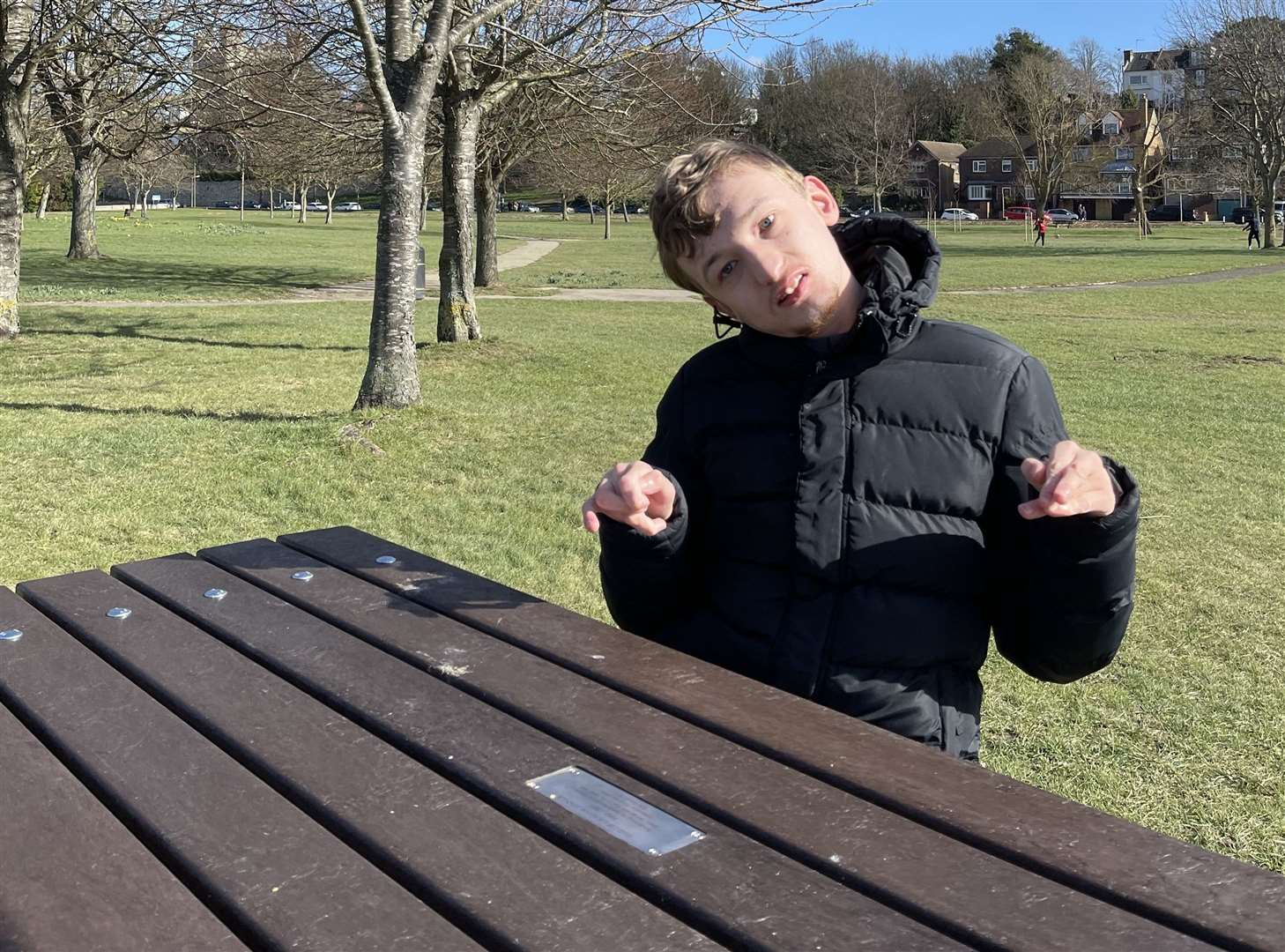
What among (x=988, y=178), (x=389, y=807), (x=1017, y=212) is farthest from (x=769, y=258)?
(x=988, y=178)

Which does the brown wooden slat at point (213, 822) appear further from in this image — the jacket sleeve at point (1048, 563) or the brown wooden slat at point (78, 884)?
the jacket sleeve at point (1048, 563)

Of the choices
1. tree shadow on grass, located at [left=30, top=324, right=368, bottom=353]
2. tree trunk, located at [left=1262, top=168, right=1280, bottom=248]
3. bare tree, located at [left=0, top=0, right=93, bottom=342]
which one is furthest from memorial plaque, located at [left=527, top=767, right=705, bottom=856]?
tree trunk, located at [left=1262, top=168, right=1280, bottom=248]

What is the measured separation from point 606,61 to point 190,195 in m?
97.3

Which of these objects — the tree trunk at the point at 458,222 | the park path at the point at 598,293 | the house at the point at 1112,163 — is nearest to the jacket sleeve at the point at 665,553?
the tree trunk at the point at 458,222

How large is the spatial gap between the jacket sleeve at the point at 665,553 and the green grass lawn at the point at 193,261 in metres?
20.2

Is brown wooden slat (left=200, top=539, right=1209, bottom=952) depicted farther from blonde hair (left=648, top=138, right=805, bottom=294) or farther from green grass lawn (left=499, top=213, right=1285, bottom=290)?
green grass lawn (left=499, top=213, right=1285, bottom=290)

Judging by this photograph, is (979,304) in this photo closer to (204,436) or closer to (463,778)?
(204,436)

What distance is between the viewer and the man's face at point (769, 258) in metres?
2.07

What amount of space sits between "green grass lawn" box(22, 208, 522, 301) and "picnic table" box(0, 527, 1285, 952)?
66.3 feet

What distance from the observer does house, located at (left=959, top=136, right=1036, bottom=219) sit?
92.4 m

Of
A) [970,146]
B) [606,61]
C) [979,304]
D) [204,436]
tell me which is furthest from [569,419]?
[970,146]

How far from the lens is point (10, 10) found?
12.6m

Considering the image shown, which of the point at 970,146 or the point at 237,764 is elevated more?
the point at 970,146

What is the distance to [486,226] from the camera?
25203 millimetres
